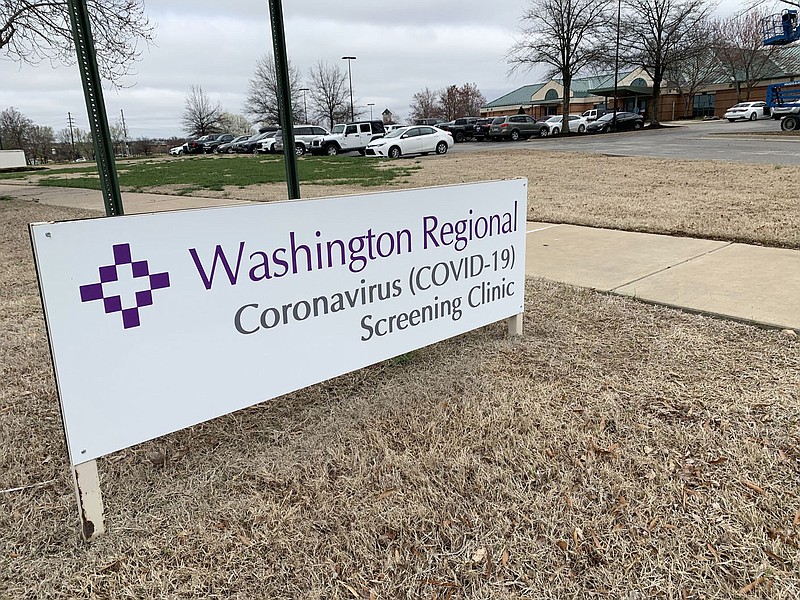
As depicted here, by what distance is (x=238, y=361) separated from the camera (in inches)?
103

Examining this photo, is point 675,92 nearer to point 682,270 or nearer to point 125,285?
point 682,270

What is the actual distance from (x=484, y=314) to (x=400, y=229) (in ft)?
3.05

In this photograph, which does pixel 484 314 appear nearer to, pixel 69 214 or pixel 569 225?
pixel 569 225

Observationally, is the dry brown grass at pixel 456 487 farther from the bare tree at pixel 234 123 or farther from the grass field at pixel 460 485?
the bare tree at pixel 234 123

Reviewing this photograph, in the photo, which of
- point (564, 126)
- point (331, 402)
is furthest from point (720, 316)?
point (564, 126)

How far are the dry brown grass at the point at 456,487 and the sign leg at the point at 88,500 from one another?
52mm

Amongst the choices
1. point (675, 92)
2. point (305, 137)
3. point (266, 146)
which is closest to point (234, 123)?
point (266, 146)

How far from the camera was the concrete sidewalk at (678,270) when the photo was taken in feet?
14.4

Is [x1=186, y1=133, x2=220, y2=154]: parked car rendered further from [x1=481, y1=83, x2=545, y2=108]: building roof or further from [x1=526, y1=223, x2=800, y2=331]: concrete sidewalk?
[x1=526, y1=223, x2=800, y2=331]: concrete sidewalk

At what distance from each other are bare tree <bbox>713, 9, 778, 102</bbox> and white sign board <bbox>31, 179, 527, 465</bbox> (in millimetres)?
68718

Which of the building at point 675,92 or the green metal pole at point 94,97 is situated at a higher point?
the building at point 675,92

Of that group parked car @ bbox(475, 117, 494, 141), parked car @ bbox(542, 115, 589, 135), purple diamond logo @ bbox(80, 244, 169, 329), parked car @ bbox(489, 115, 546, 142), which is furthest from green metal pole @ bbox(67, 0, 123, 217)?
parked car @ bbox(542, 115, 589, 135)

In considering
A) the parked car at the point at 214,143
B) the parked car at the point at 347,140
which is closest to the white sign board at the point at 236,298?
the parked car at the point at 347,140

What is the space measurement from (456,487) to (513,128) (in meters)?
37.3
